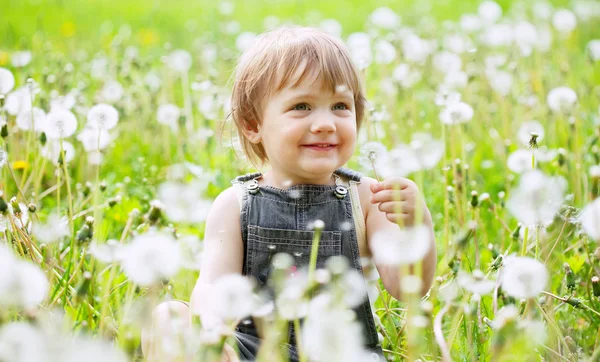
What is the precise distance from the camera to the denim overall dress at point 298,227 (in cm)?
143

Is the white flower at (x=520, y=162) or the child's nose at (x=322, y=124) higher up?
the child's nose at (x=322, y=124)

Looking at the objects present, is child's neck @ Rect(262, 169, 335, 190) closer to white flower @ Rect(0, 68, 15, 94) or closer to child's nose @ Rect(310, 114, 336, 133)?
child's nose @ Rect(310, 114, 336, 133)

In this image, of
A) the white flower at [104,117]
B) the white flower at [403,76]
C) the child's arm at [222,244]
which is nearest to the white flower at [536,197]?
the child's arm at [222,244]

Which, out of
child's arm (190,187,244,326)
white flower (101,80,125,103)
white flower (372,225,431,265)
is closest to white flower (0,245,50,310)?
white flower (372,225,431,265)

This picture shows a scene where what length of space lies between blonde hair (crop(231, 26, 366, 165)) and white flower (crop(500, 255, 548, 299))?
1.74 ft

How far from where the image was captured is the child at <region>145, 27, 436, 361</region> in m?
1.41

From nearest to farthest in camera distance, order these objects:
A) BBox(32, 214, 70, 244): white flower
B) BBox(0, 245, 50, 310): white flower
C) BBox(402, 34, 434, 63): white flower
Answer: BBox(0, 245, 50, 310): white flower → BBox(32, 214, 70, 244): white flower → BBox(402, 34, 434, 63): white flower

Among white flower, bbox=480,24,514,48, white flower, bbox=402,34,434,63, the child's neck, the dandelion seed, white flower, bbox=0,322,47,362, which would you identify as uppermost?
white flower, bbox=480,24,514,48

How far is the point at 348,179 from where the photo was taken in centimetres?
154

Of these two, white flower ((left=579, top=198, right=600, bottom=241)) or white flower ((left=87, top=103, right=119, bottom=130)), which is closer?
white flower ((left=579, top=198, right=600, bottom=241))

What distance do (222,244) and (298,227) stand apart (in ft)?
0.47

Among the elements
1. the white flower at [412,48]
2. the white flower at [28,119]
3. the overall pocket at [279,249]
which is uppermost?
the white flower at [412,48]

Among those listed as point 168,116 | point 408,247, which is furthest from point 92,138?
point 408,247

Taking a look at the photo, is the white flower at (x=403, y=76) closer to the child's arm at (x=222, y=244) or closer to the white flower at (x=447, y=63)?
the white flower at (x=447, y=63)
